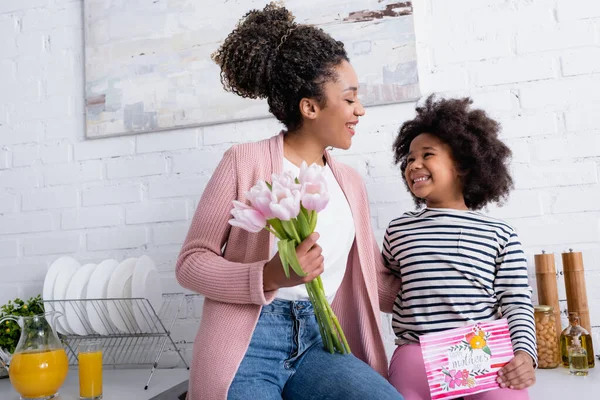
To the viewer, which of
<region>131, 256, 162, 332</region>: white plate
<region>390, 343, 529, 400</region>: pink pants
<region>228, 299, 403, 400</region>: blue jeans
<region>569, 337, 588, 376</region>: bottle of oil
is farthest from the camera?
<region>131, 256, 162, 332</region>: white plate

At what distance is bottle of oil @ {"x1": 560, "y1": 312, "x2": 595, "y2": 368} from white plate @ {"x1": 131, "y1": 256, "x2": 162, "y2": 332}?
3.48 feet

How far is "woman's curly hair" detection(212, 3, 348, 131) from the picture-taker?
1137 millimetres

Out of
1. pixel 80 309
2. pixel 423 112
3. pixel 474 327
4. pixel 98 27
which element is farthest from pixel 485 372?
pixel 98 27

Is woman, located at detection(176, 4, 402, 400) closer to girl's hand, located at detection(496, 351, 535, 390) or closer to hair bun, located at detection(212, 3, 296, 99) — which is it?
hair bun, located at detection(212, 3, 296, 99)

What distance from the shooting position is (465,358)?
1.04 m

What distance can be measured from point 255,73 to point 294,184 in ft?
1.42

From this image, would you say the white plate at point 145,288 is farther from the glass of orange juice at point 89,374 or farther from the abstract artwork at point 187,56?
the abstract artwork at point 187,56

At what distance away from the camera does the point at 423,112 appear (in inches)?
52.0

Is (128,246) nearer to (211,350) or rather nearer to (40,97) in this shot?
(40,97)

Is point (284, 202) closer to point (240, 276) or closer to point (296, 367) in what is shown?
point (240, 276)

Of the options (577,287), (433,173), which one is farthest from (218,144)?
(577,287)

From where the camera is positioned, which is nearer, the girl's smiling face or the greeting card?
the greeting card

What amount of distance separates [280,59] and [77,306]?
948 millimetres

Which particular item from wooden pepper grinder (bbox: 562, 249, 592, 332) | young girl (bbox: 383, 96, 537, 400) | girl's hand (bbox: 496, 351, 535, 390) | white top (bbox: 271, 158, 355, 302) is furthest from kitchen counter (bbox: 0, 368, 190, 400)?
wooden pepper grinder (bbox: 562, 249, 592, 332)
